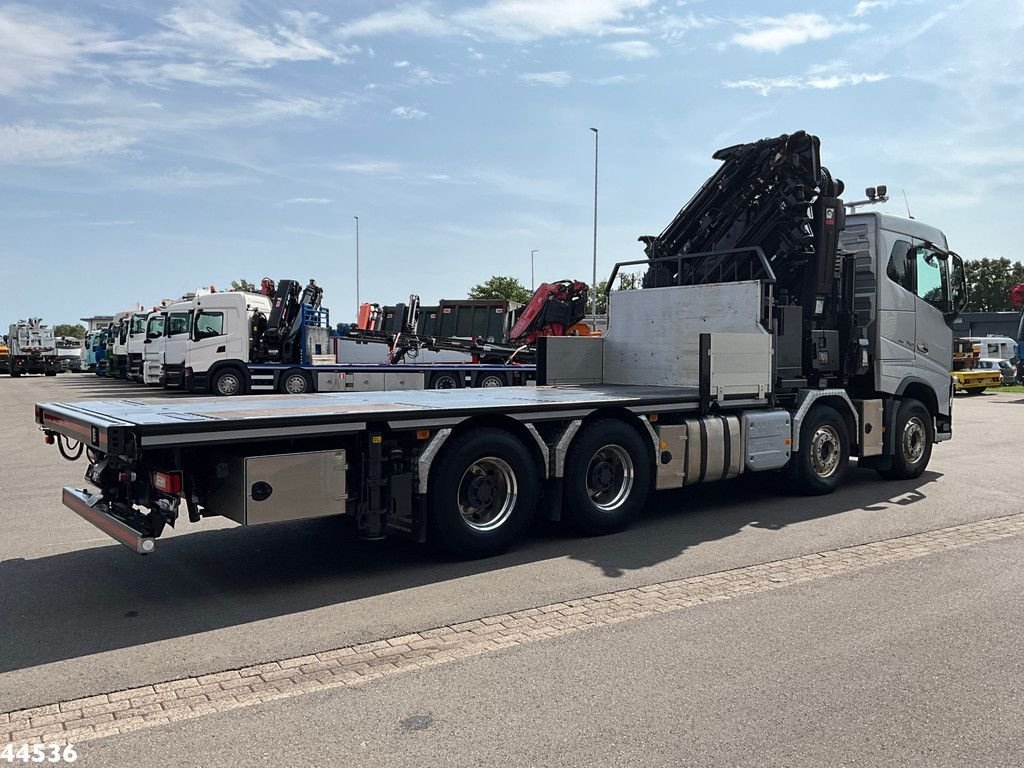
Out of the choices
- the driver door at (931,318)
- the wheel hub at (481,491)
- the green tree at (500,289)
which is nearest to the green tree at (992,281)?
the green tree at (500,289)

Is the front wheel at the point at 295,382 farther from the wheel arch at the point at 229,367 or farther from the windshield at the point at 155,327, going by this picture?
the windshield at the point at 155,327

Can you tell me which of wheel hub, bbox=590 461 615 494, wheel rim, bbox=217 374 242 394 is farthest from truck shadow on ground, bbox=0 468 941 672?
wheel rim, bbox=217 374 242 394

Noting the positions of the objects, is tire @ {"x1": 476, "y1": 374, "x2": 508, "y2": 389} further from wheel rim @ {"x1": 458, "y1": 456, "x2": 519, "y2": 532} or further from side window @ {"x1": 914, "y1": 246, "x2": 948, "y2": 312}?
wheel rim @ {"x1": 458, "y1": 456, "x2": 519, "y2": 532}

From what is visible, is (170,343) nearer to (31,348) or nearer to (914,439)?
(914,439)

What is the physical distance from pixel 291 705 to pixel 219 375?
21051mm

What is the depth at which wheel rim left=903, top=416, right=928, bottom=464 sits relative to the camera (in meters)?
11.4

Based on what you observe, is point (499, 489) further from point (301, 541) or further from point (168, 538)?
point (168, 538)

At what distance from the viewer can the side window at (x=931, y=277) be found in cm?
1157

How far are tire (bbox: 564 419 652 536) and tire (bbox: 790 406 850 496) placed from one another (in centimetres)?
255

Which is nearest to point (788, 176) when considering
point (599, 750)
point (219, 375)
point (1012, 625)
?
point (1012, 625)

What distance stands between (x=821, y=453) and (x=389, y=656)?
708 cm

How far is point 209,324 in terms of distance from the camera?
80.4ft

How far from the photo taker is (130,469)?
20.2 feet

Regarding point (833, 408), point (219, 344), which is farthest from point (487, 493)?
point (219, 344)
